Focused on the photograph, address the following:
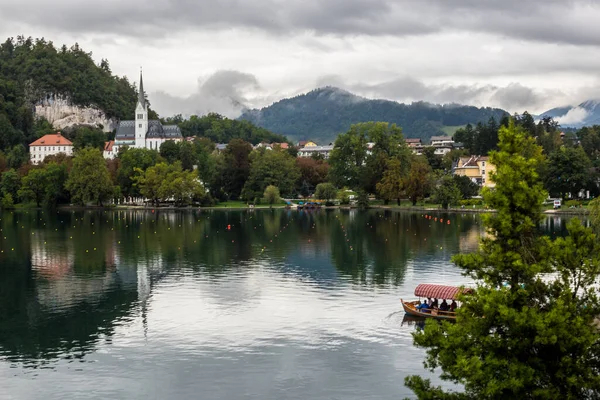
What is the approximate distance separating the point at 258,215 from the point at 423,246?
5065cm

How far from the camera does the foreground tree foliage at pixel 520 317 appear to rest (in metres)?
20.2

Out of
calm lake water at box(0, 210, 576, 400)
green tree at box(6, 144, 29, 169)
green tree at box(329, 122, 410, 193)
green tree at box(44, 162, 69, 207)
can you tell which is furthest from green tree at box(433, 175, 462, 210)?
green tree at box(6, 144, 29, 169)

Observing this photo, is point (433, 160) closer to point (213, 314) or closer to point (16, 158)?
point (16, 158)

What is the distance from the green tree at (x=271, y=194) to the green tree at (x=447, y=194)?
3104cm

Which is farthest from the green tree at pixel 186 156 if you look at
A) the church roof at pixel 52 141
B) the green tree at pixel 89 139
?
the church roof at pixel 52 141

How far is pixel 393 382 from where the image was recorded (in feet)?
100

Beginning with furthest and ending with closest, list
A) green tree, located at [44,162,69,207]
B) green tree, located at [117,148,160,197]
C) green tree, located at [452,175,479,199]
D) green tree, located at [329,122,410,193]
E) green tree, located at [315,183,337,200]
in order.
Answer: green tree, located at [117,148,160,197]
green tree, located at [315,183,337,200]
green tree, located at [44,162,69,207]
green tree, located at [329,122,410,193]
green tree, located at [452,175,479,199]

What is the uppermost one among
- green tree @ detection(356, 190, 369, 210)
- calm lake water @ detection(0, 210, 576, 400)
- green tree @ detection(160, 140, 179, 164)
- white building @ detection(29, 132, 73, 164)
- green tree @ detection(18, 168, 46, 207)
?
white building @ detection(29, 132, 73, 164)

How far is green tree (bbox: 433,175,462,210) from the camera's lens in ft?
413

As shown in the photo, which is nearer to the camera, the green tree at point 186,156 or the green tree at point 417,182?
the green tree at point 417,182

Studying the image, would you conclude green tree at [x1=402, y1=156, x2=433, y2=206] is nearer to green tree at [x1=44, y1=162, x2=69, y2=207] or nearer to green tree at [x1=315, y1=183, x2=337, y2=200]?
green tree at [x1=315, y1=183, x2=337, y2=200]

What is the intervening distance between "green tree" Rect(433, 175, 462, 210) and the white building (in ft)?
342

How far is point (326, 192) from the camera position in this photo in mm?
144500

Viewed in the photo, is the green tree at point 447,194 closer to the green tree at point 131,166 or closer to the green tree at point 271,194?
the green tree at point 271,194
